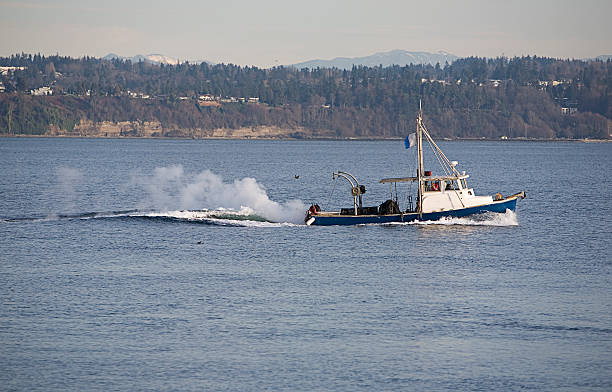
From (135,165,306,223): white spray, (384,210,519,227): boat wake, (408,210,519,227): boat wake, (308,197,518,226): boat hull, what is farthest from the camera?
(135,165,306,223): white spray

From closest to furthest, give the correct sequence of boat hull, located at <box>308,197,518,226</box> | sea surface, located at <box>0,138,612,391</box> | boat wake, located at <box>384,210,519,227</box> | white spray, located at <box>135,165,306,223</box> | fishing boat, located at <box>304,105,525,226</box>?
sea surface, located at <box>0,138,612,391</box> → fishing boat, located at <box>304,105,525,226</box> → boat hull, located at <box>308,197,518,226</box> → boat wake, located at <box>384,210,519,227</box> → white spray, located at <box>135,165,306,223</box>

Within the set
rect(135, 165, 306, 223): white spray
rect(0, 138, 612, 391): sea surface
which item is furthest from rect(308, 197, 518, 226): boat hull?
rect(135, 165, 306, 223): white spray

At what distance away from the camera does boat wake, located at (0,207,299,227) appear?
81.2m

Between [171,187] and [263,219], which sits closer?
[263,219]

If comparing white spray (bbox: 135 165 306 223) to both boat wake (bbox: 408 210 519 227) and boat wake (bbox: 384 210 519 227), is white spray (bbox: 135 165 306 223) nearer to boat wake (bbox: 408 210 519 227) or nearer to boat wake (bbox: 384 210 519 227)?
boat wake (bbox: 384 210 519 227)

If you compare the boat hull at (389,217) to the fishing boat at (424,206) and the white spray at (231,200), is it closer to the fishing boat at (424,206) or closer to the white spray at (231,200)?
the fishing boat at (424,206)

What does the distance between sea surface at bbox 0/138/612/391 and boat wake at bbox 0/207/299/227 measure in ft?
0.88

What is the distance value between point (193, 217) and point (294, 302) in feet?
121

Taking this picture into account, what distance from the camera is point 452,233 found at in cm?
7381

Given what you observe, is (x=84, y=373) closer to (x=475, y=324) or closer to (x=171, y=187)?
(x=475, y=324)

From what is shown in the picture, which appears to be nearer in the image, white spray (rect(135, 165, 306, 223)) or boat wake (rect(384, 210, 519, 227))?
boat wake (rect(384, 210, 519, 227))

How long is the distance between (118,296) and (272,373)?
15.9 meters

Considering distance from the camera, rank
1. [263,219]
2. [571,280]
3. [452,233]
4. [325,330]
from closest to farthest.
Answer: [325,330] → [571,280] → [452,233] → [263,219]

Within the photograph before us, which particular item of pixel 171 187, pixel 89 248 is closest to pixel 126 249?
pixel 89 248
